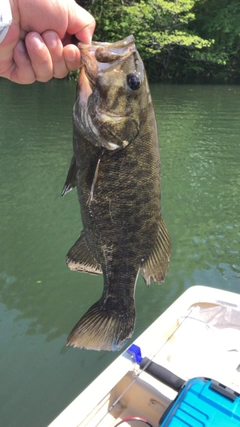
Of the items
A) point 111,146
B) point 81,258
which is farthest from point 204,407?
point 111,146

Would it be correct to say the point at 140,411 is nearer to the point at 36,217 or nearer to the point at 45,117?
the point at 36,217

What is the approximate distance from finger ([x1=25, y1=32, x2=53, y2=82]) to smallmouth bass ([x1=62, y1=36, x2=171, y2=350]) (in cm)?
21

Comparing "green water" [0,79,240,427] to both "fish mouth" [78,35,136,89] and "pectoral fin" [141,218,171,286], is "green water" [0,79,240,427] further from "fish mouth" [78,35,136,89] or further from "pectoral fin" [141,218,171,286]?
"fish mouth" [78,35,136,89]

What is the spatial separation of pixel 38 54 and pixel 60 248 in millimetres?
5387

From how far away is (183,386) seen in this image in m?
2.77

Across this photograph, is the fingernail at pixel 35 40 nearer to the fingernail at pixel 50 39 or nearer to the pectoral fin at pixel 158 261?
the fingernail at pixel 50 39

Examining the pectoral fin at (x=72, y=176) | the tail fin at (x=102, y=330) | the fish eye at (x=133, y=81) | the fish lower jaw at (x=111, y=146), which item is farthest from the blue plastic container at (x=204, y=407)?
the fish eye at (x=133, y=81)

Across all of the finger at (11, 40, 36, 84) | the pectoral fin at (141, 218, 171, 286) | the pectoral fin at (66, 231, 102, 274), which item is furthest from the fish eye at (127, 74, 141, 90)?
the pectoral fin at (66, 231, 102, 274)

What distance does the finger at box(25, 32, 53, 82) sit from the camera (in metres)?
1.89

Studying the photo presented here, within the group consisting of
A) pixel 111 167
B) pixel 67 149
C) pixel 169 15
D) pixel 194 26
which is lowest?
pixel 111 167

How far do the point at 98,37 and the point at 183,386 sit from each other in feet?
90.7

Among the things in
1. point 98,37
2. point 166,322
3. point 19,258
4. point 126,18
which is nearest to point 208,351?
point 166,322

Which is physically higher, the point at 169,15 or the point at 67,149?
the point at 169,15

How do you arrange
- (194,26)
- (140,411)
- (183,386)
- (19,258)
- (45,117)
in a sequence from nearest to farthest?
(183,386), (140,411), (19,258), (45,117), (194,26)
